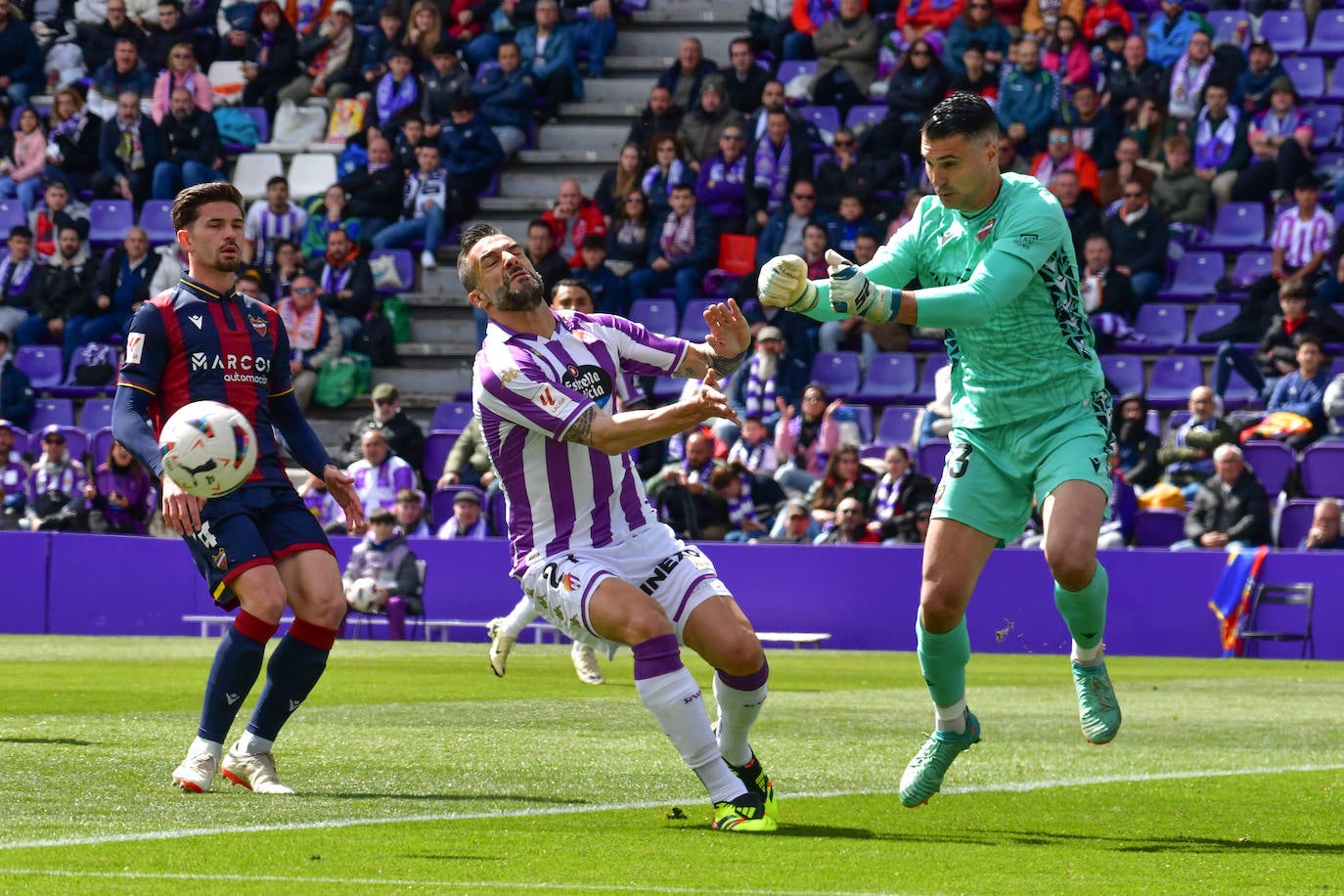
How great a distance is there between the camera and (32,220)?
86.4 ft

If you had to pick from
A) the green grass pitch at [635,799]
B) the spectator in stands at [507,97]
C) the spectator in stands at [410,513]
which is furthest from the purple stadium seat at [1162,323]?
the spectator in stands at [507,97]

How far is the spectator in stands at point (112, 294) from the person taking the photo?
2448cm

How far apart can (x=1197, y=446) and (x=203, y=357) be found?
12797 mm

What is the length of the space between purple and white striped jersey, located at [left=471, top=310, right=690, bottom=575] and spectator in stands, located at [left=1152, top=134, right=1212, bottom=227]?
15424 millimetres

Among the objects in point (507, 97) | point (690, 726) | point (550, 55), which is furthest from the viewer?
point (550, 55)

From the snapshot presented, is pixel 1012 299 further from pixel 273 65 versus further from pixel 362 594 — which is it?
pixel 273 65

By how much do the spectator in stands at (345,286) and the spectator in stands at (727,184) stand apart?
3.95m

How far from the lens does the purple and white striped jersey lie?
6938 mm

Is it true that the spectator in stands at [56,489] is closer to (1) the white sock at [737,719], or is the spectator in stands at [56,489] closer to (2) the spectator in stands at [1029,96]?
(2) the spectator in stands at [1029,96]

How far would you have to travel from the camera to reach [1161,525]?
733 inches

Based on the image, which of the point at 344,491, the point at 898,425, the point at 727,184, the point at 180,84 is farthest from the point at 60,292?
the point at 344,491

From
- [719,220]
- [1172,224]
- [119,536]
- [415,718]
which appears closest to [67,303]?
[119,536]

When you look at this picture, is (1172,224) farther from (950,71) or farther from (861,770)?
(861,770)

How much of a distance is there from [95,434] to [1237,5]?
13.6 m
